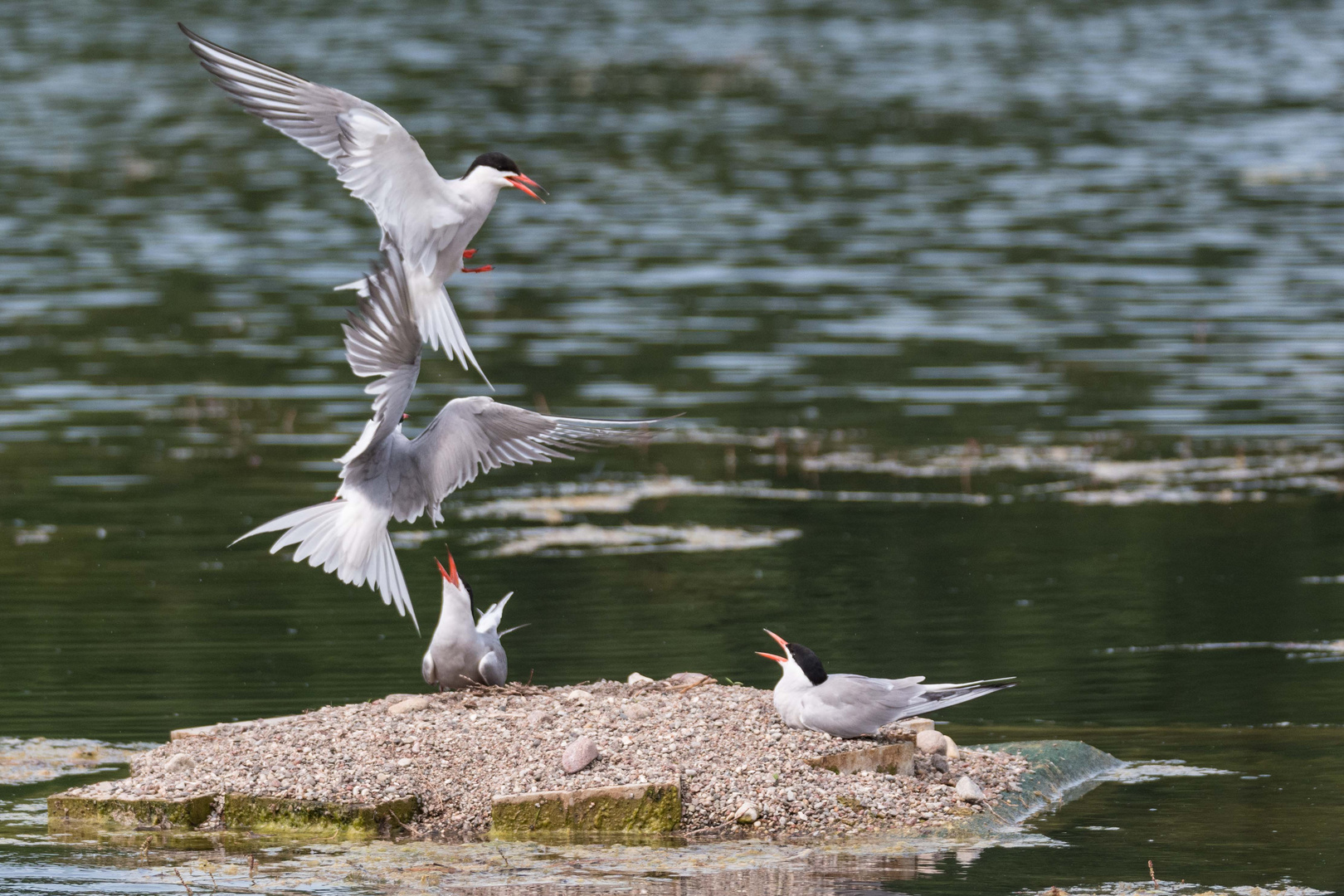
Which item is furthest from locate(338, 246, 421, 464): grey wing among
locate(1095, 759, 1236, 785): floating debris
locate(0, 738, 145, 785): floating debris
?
locate(1095, 759, 1236, 785): floating debris

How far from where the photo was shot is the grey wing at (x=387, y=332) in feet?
29.6

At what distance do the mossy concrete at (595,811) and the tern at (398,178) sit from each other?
72.2 inches

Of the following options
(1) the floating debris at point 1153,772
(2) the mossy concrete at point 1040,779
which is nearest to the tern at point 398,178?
(2) the mossy concrete at point 1040,779

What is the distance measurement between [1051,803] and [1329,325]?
15310 millimetres

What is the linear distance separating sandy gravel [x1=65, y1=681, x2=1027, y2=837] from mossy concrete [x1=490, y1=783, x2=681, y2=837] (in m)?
0.10

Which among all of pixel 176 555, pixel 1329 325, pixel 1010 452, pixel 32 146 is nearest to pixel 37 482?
pixel 176 555

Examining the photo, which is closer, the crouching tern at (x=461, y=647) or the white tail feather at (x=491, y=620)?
the crouching tern at (x=461, y=647)

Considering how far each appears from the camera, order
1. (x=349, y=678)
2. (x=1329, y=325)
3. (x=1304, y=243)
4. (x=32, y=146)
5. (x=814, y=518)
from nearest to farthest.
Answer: (x=349, y=678) → (x=814, y=518) → (x=1329, y=325) → (x=1304, y=243) → (x=32, y=146)

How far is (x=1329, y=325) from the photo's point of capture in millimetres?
23641

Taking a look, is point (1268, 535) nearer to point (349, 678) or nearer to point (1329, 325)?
point (349, 678)

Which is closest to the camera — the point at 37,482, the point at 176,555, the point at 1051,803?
the point at 1051,803

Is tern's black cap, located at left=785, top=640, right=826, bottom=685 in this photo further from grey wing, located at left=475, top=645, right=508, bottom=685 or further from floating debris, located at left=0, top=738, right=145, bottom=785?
floating debris, located at left=0, top=738, right=145, bottom=785

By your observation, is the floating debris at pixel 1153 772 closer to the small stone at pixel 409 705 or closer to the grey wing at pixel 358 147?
the small stone at pixel 409 705

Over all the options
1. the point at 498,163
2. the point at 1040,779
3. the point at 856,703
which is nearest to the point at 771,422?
the point at 1040,779
